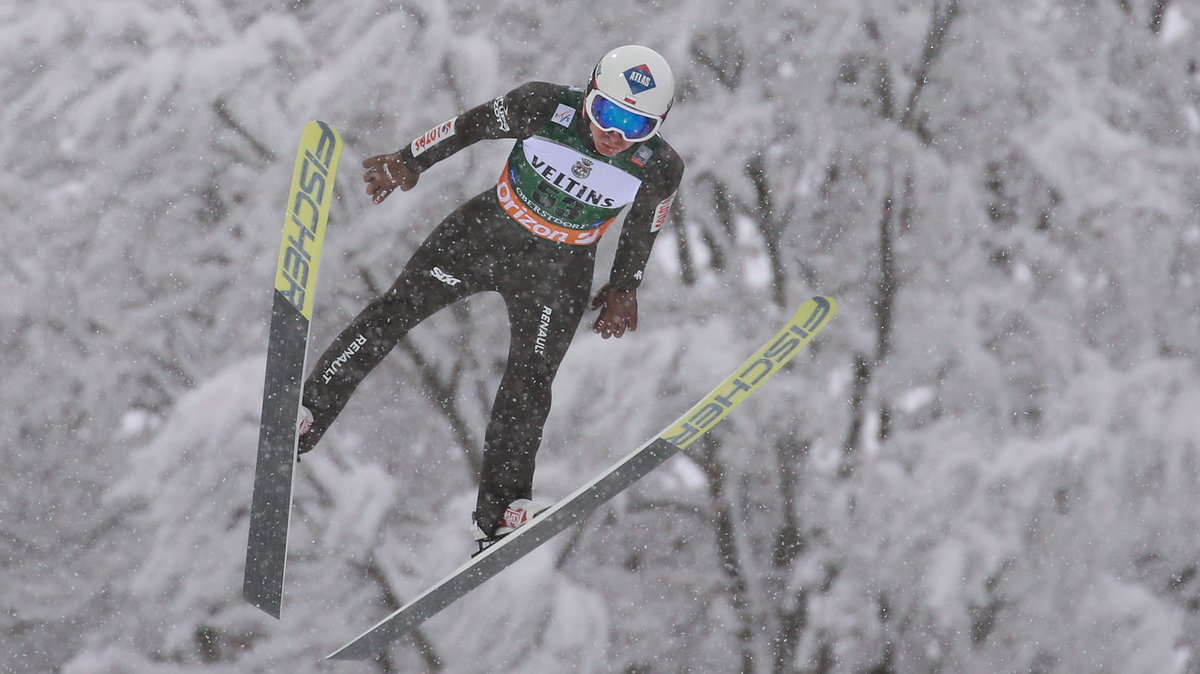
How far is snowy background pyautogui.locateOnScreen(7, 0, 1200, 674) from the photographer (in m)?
5.50

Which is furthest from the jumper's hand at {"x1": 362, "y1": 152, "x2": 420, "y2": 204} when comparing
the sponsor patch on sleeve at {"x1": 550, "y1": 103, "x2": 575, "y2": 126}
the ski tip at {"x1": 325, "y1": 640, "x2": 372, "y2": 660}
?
the ski tip at {"x1": 325, "y1": 640, "x2": 372, "y2": 660}

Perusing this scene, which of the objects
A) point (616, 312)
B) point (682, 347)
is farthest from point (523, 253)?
point (682, 347)

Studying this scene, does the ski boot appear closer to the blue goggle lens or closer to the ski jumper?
the ski jumper

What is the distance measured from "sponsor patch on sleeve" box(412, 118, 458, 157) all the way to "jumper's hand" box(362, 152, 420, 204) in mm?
68

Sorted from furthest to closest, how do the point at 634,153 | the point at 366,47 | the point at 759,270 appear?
the point at 759,270 → the point at 366,47 → the point at 634,153

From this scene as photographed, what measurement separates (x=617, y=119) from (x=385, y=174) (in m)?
0.77

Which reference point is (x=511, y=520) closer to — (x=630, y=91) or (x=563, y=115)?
(x=563, y=115)

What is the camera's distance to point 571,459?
5633 millimetres

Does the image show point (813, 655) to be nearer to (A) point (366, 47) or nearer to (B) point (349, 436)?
(B) point (349, 436)

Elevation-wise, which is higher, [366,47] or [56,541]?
[366,47]

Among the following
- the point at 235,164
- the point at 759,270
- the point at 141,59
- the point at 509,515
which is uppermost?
the point at 141,59

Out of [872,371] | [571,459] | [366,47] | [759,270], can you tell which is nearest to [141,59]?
[366,47]

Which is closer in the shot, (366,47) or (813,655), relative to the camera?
(366,47)

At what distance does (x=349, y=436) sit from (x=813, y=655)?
115 inches
